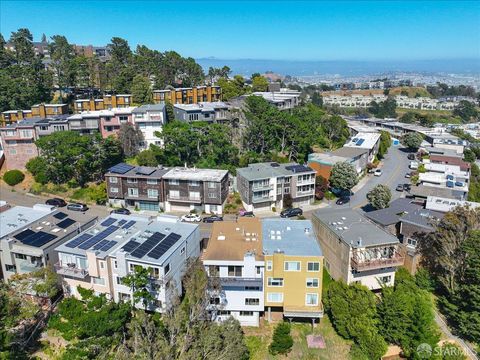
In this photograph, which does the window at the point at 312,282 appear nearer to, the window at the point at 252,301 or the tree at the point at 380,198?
the window at the point at 252,301

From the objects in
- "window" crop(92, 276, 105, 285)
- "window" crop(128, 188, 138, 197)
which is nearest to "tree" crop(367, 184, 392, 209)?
"window" crop(128, 188, 138, 197)

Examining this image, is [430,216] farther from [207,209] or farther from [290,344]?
[207,209]

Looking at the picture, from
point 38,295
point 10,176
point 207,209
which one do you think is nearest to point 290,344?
point 38,295

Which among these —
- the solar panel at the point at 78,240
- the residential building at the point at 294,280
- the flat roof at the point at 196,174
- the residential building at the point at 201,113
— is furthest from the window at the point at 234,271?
the residential building at the point at 201,113

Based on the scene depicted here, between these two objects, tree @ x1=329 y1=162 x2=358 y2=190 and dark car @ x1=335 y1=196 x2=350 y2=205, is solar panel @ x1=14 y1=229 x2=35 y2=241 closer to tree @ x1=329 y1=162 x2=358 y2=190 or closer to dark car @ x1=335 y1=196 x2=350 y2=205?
dark car @ x1=335 y1=196 x2=350 y2=205

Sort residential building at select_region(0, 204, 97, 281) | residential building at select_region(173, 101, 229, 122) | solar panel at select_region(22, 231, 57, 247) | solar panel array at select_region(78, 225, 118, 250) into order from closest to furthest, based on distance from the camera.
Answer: solar panel array at select_region(78, 225, 118, 250)
residential building at select_region(0, 204, 97, 281)
solar panel at select_region(22, 231, 57, 247)
residential building at select_region(173, 101, 229, 122)
